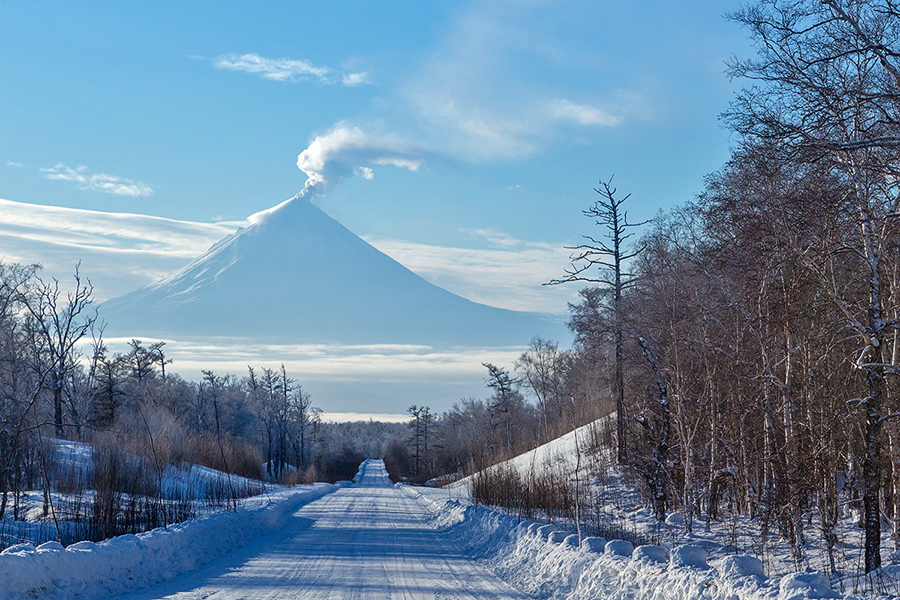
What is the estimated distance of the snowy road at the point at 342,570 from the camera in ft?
29.5

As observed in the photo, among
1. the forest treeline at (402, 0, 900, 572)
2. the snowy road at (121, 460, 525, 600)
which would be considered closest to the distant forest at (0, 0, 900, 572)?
the forest treeline at (402, 0, 900, 572)

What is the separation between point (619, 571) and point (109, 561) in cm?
657

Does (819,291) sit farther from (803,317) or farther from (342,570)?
(342,570)

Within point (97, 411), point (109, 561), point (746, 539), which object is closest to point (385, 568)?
point (109, 561)

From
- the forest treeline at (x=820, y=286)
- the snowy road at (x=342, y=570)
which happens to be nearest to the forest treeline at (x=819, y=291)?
the forest treeline at (x=820, y=286)

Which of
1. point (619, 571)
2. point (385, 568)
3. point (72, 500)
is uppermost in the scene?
point (619, 571)

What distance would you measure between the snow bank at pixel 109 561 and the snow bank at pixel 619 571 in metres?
4.89

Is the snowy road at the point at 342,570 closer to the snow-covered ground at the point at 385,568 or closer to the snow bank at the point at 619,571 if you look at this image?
the snow-covered ground at the point at 385,568

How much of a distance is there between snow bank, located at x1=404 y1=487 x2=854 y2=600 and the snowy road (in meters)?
0.62

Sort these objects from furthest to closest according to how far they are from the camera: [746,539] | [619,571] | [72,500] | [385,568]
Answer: [72,500]
[746,539]
[385,568]
[619,571]

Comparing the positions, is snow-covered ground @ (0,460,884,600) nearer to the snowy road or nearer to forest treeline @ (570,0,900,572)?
the snowy road

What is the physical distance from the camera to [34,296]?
4350 centimetres

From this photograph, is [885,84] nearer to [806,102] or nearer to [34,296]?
[806,102]

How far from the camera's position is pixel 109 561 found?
9.34 metres
